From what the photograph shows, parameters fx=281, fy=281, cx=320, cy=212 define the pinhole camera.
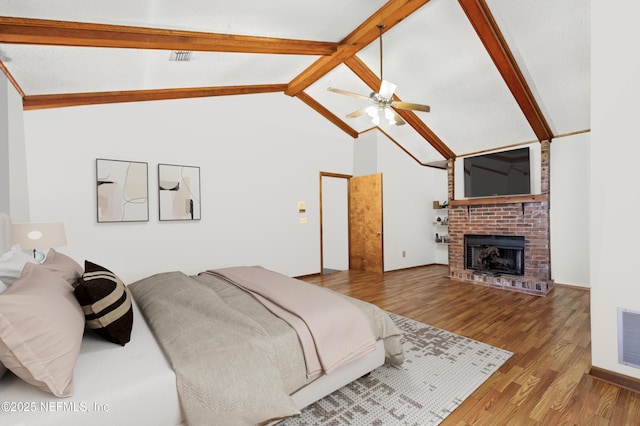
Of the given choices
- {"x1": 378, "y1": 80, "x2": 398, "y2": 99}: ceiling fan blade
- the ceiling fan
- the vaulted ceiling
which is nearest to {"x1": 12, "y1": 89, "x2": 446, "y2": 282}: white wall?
the vaulted ceiling

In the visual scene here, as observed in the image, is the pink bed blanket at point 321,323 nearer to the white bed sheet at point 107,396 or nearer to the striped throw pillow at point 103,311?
the white bed sheet at point 107,396

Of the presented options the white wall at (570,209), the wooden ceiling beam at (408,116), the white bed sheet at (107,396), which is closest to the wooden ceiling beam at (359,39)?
the wooden ceiling beam at (408,116)

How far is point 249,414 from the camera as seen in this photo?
46.6 inches

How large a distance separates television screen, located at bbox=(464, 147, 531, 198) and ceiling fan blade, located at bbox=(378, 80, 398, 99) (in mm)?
2827

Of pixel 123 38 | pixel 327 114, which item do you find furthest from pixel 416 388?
pixel 327 114

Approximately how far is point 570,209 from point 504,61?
8.51ft

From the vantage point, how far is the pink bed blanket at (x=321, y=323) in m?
1.58

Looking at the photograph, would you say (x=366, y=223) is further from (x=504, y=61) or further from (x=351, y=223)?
(x=504, y=61)

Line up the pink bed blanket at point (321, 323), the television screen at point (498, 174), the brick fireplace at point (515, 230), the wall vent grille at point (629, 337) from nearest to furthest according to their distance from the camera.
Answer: the pink bed blanket at point (321, 323) < the wall vent grille at point (629, 337) < the brick fireplace at point (515, 230) < the television screen at point (498, 174)

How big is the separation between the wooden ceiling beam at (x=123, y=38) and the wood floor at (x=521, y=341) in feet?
11.1

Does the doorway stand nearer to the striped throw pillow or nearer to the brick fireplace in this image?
the brick fireplace

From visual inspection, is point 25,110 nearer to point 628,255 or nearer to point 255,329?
point 255,329

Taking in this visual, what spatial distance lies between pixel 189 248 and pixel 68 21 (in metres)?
2.62

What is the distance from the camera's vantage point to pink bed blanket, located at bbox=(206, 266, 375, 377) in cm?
158
